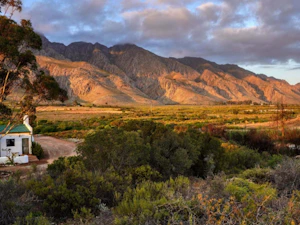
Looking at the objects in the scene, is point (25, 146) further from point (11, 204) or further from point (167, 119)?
point (167, 119)

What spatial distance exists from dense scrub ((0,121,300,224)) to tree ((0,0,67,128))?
3.91 metres

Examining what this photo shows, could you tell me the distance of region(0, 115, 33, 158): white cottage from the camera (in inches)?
916

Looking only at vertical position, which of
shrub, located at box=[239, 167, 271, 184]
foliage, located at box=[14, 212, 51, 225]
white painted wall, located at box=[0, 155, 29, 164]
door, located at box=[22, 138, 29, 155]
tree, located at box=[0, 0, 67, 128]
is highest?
tree, located at box=[0, 0, 67, 128]

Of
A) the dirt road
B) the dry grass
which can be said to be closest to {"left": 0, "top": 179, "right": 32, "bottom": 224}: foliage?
the dirt road

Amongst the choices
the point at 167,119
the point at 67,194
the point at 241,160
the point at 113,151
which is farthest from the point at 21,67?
the point at 167,119

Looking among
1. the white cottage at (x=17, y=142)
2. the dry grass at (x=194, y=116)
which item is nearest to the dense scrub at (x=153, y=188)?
the white cottage at (x=17, y=142)

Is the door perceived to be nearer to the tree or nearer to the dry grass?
the tree

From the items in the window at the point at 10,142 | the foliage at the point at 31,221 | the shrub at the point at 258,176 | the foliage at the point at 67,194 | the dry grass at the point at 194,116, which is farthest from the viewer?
the dry grass at the point at 194,116

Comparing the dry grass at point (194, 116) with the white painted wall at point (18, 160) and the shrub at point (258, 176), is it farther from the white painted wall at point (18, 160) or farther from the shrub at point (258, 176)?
the shrub at point (258, 176)

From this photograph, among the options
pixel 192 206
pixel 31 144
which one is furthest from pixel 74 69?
pixel 192 206

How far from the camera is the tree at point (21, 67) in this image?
13.2 metres

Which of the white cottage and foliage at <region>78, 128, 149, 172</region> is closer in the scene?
foliage at <region>78, 128, 149, 172</region>

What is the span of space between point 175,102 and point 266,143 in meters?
148

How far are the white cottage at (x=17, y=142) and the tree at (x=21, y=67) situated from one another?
415 inches
